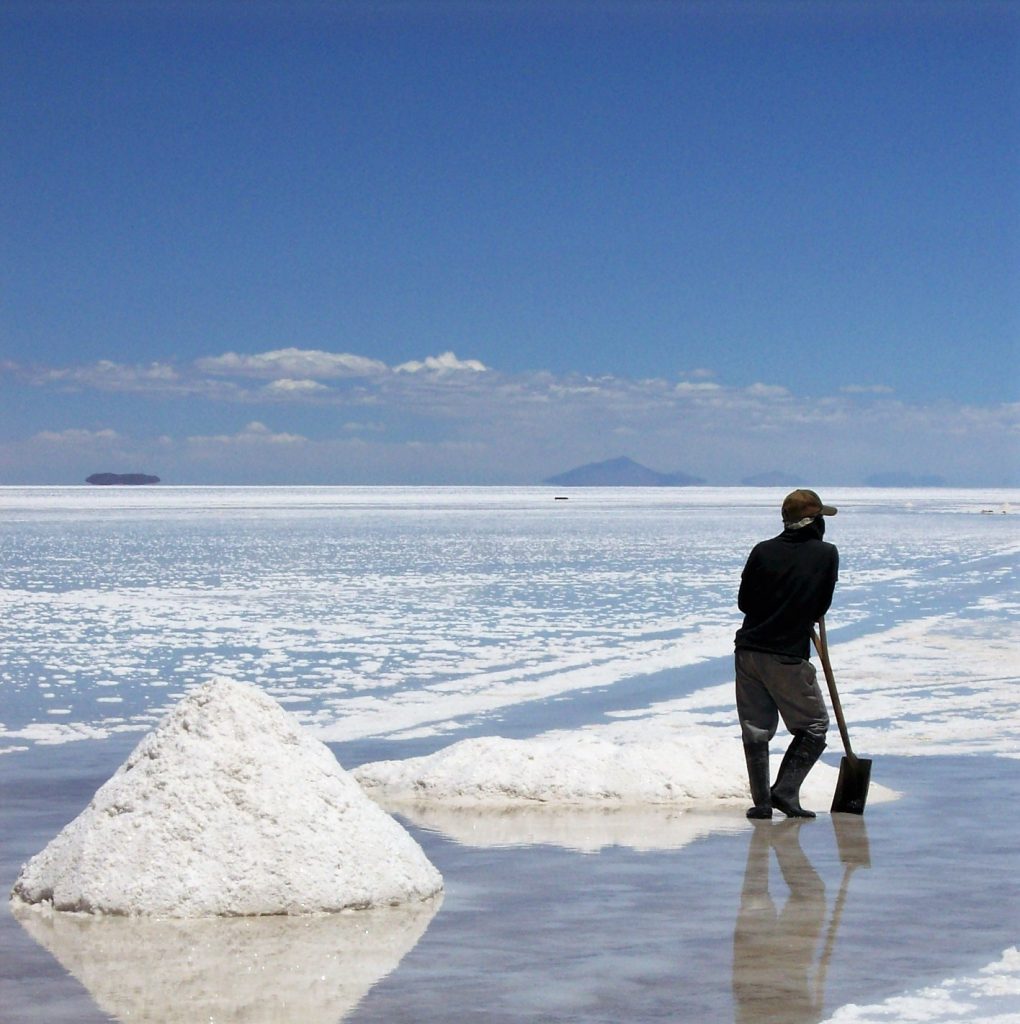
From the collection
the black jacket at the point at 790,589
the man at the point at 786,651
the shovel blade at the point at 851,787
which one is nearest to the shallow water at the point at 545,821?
the shovel blade at the point at 851,787

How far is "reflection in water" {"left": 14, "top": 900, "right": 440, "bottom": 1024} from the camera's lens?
5.15m

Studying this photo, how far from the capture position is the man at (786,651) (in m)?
8.48

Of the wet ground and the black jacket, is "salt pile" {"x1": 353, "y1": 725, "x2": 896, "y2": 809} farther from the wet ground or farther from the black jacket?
the black jacket

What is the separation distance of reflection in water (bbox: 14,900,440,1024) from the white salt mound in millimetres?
94

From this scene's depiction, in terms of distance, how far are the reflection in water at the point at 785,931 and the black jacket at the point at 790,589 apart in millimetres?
885

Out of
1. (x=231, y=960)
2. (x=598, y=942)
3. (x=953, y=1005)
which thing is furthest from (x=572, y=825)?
(x=953, y=1005)

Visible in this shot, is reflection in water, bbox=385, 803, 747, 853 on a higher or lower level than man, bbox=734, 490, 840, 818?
lower

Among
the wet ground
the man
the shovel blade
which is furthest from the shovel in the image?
the wet ground

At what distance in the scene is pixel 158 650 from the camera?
16984 mm

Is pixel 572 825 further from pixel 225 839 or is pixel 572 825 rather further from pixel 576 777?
pixel 225 839

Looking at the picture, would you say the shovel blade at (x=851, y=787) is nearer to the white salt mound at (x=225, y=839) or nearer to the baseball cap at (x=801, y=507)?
the baseball cap at (x=801, y=507)

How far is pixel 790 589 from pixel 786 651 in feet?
0.97

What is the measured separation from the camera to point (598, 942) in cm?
598

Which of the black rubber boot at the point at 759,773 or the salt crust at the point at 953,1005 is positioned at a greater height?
the black rubber boot at the point at 759,773
